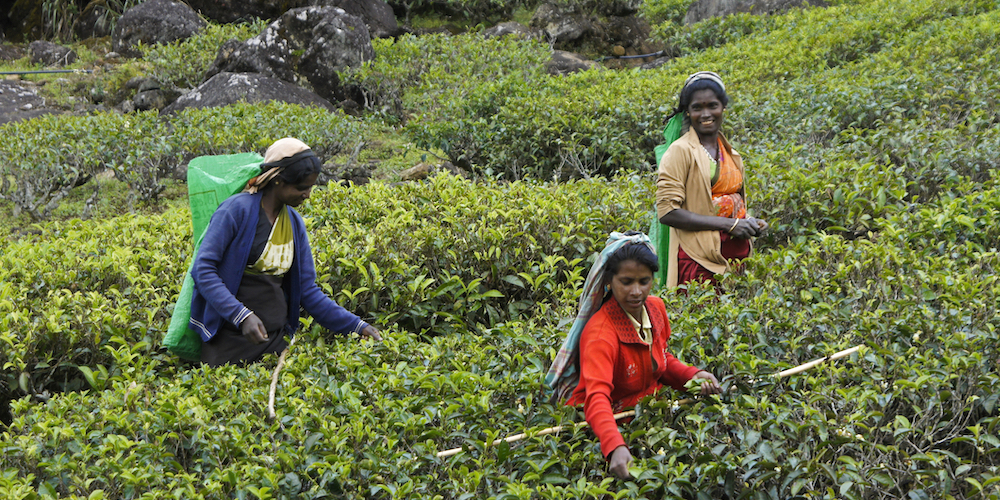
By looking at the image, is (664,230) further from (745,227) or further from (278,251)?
(278,251)

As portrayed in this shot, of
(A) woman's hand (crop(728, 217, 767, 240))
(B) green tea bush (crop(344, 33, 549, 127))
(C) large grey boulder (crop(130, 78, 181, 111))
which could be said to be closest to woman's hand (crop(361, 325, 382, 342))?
(A) woman's hand (crop(728, 217, 767, 240))

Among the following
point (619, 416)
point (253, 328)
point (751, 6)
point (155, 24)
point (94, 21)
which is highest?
point (751, 6)

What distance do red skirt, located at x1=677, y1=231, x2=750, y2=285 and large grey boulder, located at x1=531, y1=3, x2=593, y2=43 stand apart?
12418 millimetres

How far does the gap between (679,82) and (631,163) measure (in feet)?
5.61

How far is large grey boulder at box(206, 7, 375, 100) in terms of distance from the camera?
12.0 metres

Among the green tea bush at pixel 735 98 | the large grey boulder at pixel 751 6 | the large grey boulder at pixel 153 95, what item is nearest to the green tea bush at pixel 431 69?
the green tea bush at pixel 735 98

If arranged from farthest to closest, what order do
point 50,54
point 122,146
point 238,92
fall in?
point 50,54 < point 238,92 < point 122,146

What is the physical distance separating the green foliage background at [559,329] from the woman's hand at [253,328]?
16 cm

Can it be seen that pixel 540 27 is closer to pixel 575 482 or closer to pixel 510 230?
pixel 510 230

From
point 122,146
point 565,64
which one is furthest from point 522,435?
point 565,64

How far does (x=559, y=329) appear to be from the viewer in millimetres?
3654

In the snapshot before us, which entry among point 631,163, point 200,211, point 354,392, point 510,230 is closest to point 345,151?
point 631,163

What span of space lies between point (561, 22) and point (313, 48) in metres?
5.85

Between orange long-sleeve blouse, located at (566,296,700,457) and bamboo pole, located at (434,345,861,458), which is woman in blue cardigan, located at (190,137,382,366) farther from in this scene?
orange long-sleeve blouse, located at (566,296,700,457)
